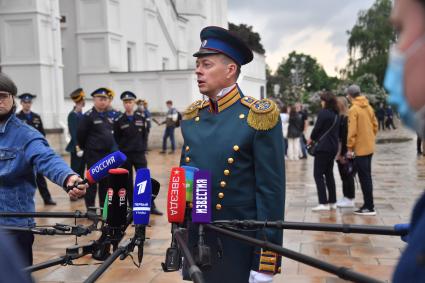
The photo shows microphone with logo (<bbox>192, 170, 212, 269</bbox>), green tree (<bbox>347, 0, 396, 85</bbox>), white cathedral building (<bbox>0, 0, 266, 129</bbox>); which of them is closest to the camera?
microphone with logo (<bbox>192, 170, 212, 269</bbox>)

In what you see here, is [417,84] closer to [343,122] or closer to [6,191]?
[6,191]

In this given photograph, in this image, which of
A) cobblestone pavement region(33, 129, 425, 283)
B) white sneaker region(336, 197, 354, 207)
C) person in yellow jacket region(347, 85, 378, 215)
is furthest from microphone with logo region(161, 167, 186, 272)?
white sneaker region(336, 197, 354, 207)

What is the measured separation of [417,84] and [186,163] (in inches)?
81.5

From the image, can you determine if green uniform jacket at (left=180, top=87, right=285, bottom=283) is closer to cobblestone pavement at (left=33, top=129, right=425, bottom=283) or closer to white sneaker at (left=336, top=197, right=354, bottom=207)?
cobblestone pavement at (left=33, top=129, right=425, bottom=283)

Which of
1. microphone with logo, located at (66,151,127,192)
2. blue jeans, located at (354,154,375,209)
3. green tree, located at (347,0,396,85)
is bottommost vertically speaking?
blue jeans, located at (354,154,375,209)

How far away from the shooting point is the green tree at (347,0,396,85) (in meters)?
53.2


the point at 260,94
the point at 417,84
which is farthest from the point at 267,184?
the point at 260,94

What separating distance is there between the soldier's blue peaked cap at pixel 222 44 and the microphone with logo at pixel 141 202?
82 centimetres

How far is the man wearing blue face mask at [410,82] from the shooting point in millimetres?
1134

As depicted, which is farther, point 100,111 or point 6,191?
point 100,111

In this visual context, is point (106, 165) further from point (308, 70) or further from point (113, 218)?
point (308, 70)

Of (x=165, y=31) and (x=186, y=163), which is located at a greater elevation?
(x=165, y=31)

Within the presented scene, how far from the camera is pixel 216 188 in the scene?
9.91 feet

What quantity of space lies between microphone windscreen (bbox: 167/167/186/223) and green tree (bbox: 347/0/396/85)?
5131cm
